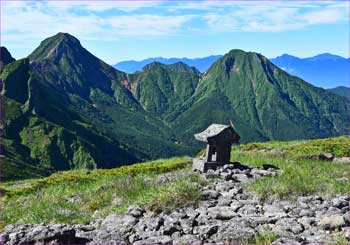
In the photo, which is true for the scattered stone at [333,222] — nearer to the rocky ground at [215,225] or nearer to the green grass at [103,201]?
the rocky ground at [215,225]

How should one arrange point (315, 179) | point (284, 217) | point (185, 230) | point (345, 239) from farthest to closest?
point (315, 179)
point (284, 217)
point (185, 230)
point (345, 239)

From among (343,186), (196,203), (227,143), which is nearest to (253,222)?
(196,203)

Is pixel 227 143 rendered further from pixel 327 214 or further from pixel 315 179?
pixel 327 214

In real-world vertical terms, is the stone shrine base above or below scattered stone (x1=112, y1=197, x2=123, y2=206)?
above

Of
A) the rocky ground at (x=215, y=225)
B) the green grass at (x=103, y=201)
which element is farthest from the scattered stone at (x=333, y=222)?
the green grass at (x=103, y=201)

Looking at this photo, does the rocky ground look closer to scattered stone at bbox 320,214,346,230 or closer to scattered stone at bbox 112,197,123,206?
scattered stone at bbox 320,214,346,230

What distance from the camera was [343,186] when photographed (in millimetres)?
14766

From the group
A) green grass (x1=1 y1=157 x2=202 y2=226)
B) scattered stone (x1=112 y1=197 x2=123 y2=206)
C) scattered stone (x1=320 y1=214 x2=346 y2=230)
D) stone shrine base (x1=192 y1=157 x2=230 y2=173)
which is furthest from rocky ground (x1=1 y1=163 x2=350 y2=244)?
stone shrine base (x1=192 y1=157 x2=230 y2=173)

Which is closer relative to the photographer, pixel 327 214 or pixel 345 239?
pixel 345 239

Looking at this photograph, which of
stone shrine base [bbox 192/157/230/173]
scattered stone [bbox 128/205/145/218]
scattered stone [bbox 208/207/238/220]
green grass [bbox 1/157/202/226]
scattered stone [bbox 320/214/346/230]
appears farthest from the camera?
stone shrine base [bbox 192/157/230/173]

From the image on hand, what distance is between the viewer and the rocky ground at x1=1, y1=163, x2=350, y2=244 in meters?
9.76

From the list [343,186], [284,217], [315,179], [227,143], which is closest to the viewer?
[284,217]

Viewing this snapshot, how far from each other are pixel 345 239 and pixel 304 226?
1.47 metres

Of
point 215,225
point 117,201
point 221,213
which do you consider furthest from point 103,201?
point 215,225
